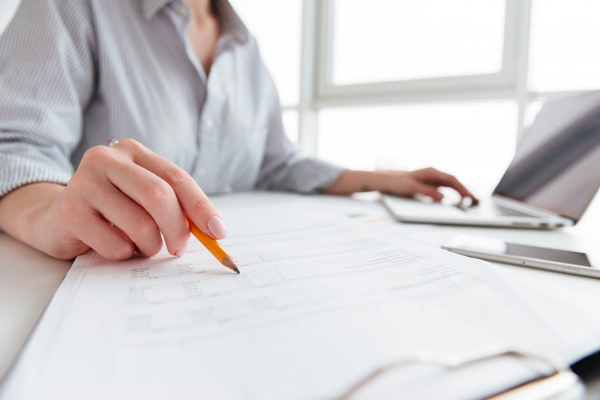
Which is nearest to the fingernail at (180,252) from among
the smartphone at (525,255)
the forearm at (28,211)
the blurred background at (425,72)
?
the forearm at (28,211)

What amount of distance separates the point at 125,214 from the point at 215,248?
0.08 m

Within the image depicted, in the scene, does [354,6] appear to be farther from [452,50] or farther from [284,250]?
[284,250]

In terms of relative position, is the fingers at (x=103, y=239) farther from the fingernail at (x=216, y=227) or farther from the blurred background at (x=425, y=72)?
the blurred background at (x=425, y=72)

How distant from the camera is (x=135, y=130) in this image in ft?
1.98

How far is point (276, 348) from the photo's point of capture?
0.54 ft

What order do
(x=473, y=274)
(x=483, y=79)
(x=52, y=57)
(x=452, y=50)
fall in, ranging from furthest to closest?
(x=452, y=50) → (x=483, y=79) → (x=52, y=57) → (x=473, y=274)

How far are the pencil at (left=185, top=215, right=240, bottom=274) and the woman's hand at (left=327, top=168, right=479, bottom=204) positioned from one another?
0.50 metres

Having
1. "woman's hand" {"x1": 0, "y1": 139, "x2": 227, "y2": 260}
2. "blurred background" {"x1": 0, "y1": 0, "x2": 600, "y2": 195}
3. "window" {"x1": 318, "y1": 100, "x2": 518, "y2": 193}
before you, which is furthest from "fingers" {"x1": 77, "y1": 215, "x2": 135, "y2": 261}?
"window" {"x1": 318, "y1": 100, "x2": 518, "y2": 193}

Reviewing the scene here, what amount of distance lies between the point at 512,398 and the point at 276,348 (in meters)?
0.10

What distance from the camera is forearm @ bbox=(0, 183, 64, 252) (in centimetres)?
32

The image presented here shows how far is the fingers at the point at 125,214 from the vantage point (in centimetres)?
28

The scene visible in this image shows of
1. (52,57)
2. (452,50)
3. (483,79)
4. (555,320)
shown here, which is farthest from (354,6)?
(555,320)

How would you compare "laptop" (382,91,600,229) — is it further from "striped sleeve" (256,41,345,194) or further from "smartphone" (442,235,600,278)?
"striped sleeve" (256,41,345,194)

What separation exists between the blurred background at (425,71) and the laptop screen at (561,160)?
285 mm
